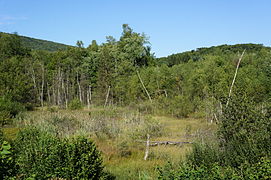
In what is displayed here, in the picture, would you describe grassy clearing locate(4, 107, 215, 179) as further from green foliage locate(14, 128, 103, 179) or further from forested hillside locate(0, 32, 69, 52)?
forested hillside locate(0, 32, 69, 52)

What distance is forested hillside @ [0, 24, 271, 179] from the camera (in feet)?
21.8

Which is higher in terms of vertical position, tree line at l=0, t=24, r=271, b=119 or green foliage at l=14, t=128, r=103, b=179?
tree line at l=0, t=24, r=271, b=119

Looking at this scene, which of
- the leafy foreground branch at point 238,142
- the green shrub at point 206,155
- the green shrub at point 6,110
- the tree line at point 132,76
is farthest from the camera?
the tree line at point 132,76

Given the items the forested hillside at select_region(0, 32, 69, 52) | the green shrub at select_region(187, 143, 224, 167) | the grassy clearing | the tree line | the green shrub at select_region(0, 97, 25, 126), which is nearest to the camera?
the green shrub at select_region(187, 143, 224, 167)

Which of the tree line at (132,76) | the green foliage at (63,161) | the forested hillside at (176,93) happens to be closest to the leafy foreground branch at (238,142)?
the forested hillside at (176,93)

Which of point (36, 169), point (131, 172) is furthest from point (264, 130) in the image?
point (36, 169)

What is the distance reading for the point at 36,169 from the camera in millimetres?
6148

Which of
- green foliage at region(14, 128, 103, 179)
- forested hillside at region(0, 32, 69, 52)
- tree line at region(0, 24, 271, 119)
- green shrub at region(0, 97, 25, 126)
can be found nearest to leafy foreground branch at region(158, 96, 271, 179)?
tree line at region(0, 24, 271, 119)

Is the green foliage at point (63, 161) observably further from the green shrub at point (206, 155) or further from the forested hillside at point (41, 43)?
the forested hillside at point (41, 43)

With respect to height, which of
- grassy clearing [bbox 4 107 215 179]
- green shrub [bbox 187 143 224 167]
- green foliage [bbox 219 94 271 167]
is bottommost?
grassy clearing [bbox 4 107 215 179]

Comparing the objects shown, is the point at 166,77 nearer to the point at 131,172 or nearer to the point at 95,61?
the point at 95,61

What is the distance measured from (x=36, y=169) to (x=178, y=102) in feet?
62.0

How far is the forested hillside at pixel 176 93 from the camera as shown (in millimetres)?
6637

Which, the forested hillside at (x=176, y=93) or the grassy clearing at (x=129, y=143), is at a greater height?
the forested hillside at (x=176, y=93)
